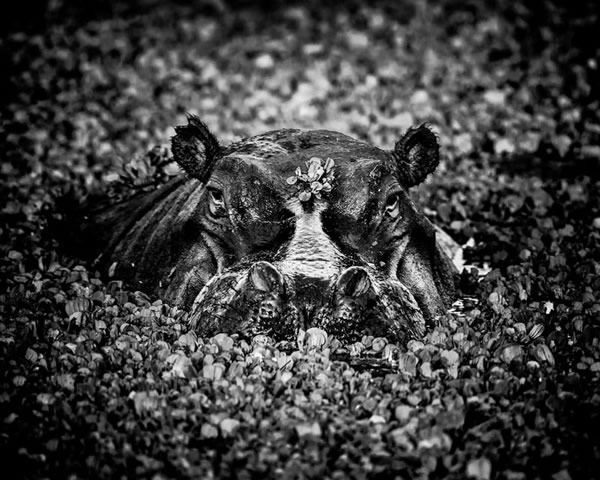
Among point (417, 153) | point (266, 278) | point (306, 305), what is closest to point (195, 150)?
point (417, 153)

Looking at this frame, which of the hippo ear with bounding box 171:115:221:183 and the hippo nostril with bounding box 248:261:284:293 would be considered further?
the hippo ear with bounding box 171:115:221:183

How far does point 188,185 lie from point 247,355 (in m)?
2.27

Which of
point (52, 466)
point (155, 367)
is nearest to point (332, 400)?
point (155, 367)

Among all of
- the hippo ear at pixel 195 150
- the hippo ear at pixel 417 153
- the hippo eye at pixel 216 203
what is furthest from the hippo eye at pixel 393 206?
the hippo ear at pixel 195 150

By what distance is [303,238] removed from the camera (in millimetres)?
6996

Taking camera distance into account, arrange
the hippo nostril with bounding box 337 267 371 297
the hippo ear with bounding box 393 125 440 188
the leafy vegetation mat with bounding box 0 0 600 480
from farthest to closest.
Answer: the hippo ear with bounding box 393 125 440 188
the hippo nostril with bounding box 337 267 371 297
the leafy vegetation mat with bounding box 0 0 600 480

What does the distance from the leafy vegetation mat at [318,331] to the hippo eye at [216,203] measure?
0.76 meters

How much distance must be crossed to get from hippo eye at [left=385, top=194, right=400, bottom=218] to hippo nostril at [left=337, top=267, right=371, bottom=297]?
1004 mm

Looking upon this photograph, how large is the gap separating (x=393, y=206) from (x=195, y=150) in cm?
162

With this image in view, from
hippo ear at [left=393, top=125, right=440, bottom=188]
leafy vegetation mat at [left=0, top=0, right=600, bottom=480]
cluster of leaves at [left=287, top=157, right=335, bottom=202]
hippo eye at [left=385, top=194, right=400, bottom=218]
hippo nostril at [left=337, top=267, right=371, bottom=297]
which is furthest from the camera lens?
hippo ear at [left=393, top=125, right=440, bottom=188]

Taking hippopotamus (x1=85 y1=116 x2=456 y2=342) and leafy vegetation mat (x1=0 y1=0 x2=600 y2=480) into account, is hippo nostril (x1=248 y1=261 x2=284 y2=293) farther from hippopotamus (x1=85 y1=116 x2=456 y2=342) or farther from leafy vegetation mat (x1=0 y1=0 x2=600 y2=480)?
leafy vegetation mat (x1=0 y1=0 x2=600 y2=480)

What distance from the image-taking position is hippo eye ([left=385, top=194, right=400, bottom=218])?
7.47 metres

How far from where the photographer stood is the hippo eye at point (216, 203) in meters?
7.49

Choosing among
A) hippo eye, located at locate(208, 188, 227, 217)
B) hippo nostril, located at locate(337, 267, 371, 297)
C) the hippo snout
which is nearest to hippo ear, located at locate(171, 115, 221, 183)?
hippo eye, located at locate(208, 188, 227, 217)
